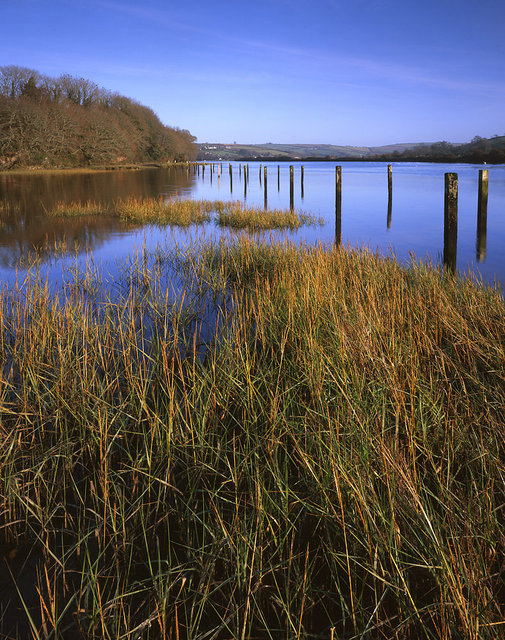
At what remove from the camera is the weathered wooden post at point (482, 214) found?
10711 mm

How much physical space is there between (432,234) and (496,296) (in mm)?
11551

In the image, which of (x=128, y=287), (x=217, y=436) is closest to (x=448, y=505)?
(x=217, y=436)

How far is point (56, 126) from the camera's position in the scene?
45938 millimetres

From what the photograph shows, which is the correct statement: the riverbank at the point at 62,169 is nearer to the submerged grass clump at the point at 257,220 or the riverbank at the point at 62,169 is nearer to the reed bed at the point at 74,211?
the reed bed at the point at 74,211

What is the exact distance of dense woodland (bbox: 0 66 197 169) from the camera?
136 ft

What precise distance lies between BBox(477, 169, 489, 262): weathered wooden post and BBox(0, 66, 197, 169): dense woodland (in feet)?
132

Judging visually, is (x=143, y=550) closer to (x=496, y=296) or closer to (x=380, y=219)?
(x=496, y=296)

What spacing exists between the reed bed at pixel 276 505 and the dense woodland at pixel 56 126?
44731 millimetres

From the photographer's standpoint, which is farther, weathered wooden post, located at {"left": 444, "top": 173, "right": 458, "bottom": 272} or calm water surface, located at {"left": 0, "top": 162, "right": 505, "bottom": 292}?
calm water surface, located at {"left": 0, "top": 162, "right": 505, "bottom": 292}

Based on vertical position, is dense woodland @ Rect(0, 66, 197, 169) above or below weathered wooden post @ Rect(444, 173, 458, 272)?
above

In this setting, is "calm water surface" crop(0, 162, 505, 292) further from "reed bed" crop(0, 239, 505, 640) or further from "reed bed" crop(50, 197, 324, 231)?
"reed bed" crop(0, 239, 505, 640)

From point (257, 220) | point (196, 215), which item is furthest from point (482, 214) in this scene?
point (196, 215)

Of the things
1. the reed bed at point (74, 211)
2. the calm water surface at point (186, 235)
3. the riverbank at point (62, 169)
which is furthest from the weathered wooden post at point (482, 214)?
the riverbank at point (62, 169)

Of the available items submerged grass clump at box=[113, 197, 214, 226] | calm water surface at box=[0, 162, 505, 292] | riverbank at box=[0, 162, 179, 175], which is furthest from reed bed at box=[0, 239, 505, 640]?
riverbank at box=[0, 162, 179, 175]
